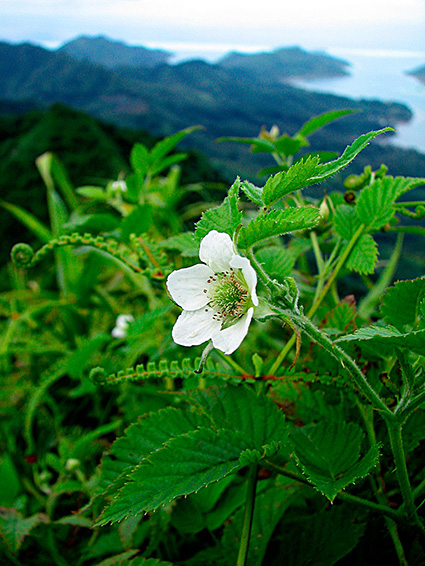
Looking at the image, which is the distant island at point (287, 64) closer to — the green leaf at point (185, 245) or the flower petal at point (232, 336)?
the green leaf at point (185, 245)

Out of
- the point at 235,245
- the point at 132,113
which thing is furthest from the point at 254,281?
the point at 132,113

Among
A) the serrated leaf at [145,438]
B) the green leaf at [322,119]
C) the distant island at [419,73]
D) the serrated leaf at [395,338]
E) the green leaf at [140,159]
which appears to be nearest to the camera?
the serrated leaf at [395,338]

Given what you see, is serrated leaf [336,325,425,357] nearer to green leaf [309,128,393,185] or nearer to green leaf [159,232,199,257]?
green leaf [309,128,393,185]

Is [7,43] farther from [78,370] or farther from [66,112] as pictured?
[78,370]

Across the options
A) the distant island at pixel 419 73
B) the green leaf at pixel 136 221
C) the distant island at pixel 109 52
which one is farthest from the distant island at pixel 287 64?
the green leaf at pixel 136 221

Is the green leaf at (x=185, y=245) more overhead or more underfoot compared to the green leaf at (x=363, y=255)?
more underfoot

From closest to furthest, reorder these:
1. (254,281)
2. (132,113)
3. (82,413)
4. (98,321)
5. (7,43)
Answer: (254,281) < (82,413) < (98,321) < (132,113) < (7,43)
